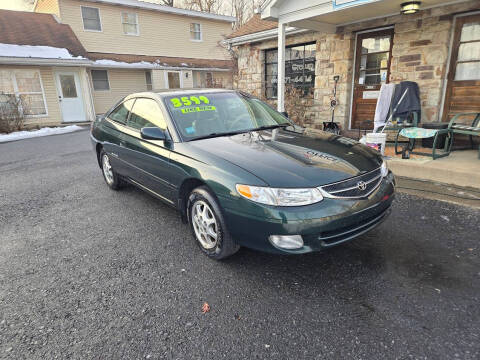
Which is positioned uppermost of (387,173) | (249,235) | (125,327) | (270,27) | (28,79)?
(270,27)

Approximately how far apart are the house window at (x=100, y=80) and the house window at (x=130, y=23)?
282 cm

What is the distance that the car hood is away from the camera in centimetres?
247

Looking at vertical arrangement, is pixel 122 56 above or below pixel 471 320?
above

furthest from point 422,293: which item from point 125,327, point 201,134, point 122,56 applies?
point 122,56

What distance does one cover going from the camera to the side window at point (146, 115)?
350 cm

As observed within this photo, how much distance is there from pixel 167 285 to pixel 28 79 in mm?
15718

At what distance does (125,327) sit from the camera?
2162 mm

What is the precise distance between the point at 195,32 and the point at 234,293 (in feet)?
70.0

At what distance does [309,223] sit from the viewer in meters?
2.31

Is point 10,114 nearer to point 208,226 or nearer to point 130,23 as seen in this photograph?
point 130,23

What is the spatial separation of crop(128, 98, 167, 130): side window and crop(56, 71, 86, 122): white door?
44.5ft

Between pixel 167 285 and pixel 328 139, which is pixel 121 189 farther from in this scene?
pixel 328 139

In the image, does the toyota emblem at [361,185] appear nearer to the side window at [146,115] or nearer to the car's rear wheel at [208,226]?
the car's rear wheel at [208,226]

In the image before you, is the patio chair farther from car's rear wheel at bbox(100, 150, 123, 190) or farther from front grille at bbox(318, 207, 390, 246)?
car's rear wheel at bbox(100, 150, 123, 190)
